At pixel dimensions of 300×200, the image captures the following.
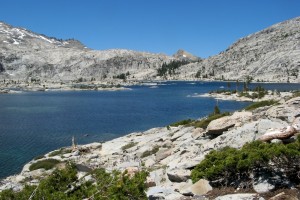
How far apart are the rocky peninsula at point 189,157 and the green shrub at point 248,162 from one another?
17.3 inches

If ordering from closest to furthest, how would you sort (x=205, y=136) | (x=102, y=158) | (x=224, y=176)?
(x=224, y=176)
(x=205, y=136)
(x=102, y=158)

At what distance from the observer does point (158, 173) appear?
24.2 m

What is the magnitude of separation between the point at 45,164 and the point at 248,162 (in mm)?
24957

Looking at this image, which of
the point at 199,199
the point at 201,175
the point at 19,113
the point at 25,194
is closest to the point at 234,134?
the point at 201,175

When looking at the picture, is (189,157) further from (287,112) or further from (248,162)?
(248,162)

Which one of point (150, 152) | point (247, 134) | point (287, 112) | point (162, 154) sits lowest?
point (150, 152)

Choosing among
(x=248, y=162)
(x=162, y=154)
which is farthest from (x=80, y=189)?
(x=162, y=154)

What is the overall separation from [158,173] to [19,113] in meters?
82.4

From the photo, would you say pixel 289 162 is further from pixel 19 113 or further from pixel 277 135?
pixel 19 113

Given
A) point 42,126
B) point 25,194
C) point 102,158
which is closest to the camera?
point 25,194

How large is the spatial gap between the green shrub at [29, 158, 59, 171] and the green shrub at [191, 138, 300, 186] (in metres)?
21.3

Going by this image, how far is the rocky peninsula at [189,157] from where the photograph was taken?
16781mm

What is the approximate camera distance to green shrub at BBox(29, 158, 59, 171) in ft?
120

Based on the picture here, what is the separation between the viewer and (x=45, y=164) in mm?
37125
